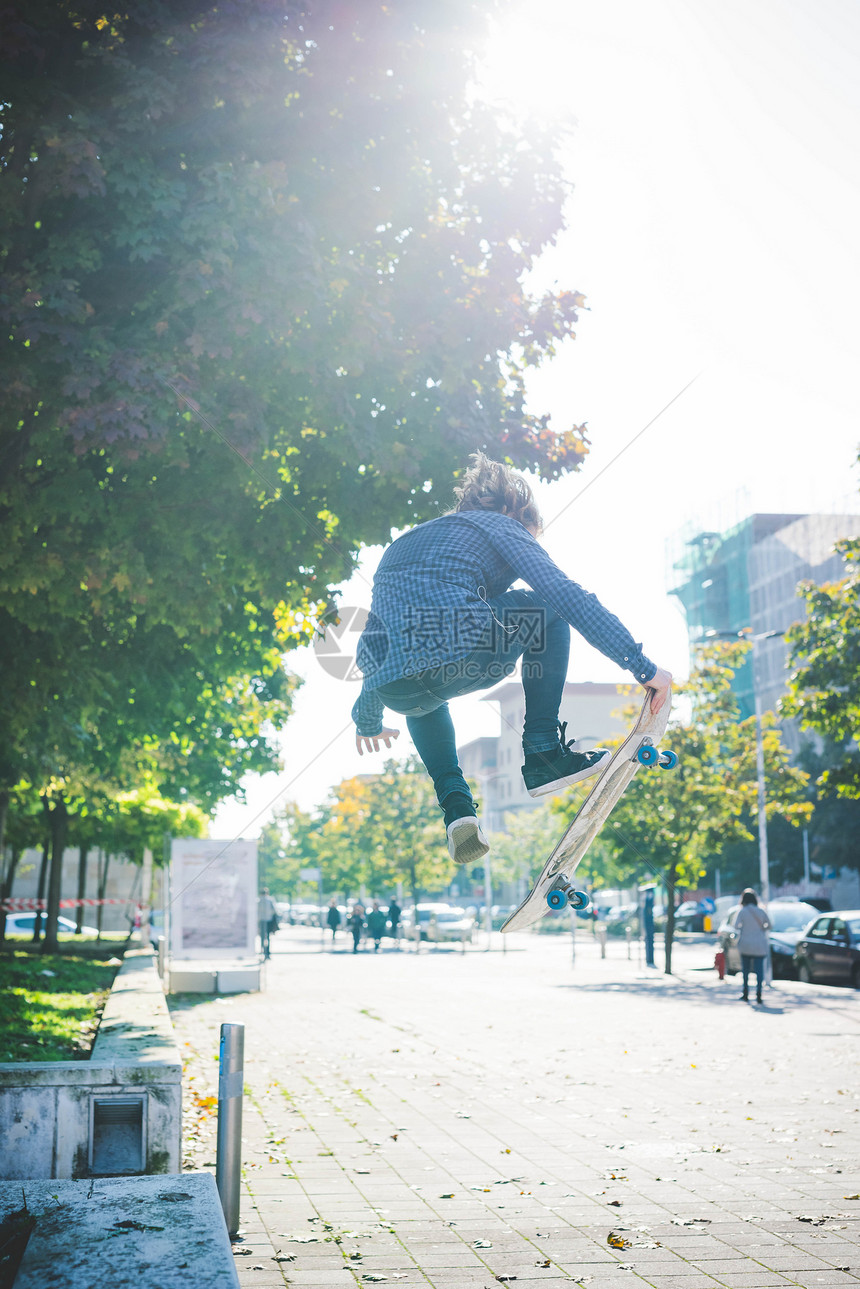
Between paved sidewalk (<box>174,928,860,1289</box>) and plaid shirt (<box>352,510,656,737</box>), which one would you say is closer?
plaid shirt (<box>352,510,656,737</box>)

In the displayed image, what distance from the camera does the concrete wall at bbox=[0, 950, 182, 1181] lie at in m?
6.35

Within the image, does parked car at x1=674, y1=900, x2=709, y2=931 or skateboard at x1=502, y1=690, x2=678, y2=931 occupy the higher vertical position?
skateboard at x1=502, y1=690, x2=678, y2=931

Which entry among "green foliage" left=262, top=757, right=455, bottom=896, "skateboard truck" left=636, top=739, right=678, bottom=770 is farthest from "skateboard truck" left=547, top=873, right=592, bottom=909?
"green foliage" left=262, top=757, right=455, bottom=896

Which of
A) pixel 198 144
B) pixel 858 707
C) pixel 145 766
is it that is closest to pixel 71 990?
pixel 145 766

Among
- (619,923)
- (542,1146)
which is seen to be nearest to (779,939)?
(542,1146)

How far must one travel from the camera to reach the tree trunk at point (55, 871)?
86.3 feet

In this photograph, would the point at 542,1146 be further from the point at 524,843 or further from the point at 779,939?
the point at 524,843

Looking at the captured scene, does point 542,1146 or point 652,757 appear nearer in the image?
point 652,757

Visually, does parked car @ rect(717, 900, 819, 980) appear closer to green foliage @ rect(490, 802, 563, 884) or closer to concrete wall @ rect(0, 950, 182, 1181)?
concrete wall @ rect(0, 950, 182, 1181)

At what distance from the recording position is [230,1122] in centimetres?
631

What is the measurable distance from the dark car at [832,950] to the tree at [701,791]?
2737 mm

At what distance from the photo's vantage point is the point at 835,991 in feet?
72.1

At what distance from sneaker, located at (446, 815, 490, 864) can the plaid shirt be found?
0.57m

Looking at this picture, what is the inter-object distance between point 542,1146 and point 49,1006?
264 inches
